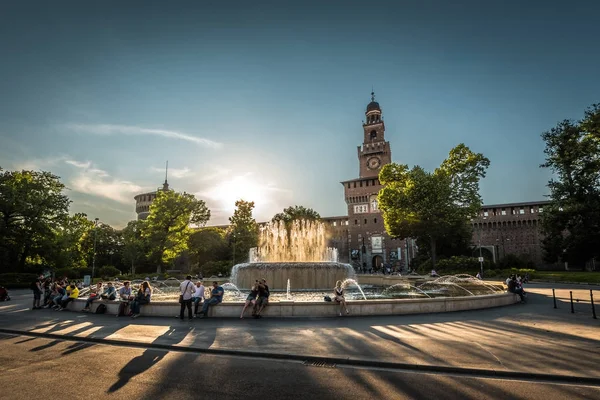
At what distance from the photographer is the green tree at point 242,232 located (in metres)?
49.5

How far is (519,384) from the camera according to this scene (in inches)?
209

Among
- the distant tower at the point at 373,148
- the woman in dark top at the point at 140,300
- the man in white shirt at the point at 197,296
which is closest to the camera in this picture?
the man in white shirt at the point at 197,296

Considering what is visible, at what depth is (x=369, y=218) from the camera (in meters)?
65.2

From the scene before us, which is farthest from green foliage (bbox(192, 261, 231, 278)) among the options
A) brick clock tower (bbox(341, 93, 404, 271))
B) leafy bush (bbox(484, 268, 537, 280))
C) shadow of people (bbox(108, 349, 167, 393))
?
shadow of people (bbox(108, 349, 167, 393))

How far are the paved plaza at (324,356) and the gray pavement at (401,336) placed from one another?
0.03 m

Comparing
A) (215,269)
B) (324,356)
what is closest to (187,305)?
(324,356)

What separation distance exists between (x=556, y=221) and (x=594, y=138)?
376 inches

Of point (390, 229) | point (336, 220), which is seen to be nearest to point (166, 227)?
point (390, 229)

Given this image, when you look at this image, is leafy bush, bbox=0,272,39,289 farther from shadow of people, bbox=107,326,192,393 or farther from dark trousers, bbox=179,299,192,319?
shadow of people, bbox=107,326,192,393

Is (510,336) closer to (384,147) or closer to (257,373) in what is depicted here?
(257,373)

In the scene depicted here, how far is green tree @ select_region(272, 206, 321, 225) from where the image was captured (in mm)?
62491

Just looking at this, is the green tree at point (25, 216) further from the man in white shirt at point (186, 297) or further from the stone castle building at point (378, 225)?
the stone castle building at point (378, 225)

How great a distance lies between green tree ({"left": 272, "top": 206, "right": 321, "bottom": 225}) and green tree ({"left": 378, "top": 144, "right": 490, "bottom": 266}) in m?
21.2

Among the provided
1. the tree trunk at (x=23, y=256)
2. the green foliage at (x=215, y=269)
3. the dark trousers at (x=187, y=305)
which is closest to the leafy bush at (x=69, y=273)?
the tree trunk at (x=23, y=256)
